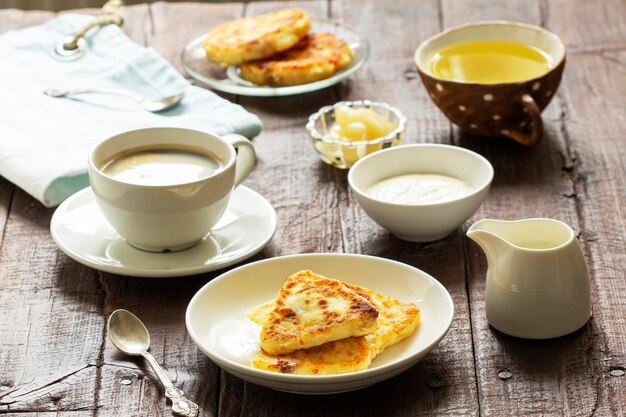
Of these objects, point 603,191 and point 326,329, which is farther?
point 603,191

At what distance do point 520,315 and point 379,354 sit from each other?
7.2 inches

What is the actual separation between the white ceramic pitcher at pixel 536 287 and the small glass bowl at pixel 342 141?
1.46 ft

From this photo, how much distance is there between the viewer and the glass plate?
6.06ft

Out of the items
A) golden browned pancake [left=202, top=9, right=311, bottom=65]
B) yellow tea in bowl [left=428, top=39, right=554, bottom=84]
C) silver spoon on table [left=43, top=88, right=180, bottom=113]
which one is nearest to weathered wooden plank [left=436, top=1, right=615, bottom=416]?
yellow tea in bowl [left=428, top=39, right=554, bottom=84]

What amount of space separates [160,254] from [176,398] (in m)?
0.31

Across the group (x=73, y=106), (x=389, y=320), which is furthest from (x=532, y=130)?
(x=73, y=106)

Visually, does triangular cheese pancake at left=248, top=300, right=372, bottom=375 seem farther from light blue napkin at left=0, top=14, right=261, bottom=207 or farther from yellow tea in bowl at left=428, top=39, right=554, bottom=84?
yellow tea in bowl at left=428, top=39, right=554, bottom=84

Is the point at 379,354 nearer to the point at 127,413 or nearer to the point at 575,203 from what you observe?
the point at 127,413

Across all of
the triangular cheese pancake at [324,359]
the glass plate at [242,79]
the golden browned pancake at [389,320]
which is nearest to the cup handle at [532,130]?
the glass plate at [242,79]

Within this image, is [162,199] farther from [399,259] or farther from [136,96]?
[136,96]

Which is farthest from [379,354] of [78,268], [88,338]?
[78,268]

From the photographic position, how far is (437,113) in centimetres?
181

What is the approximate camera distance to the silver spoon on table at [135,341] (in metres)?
1.07

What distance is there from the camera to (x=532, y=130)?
166cm
